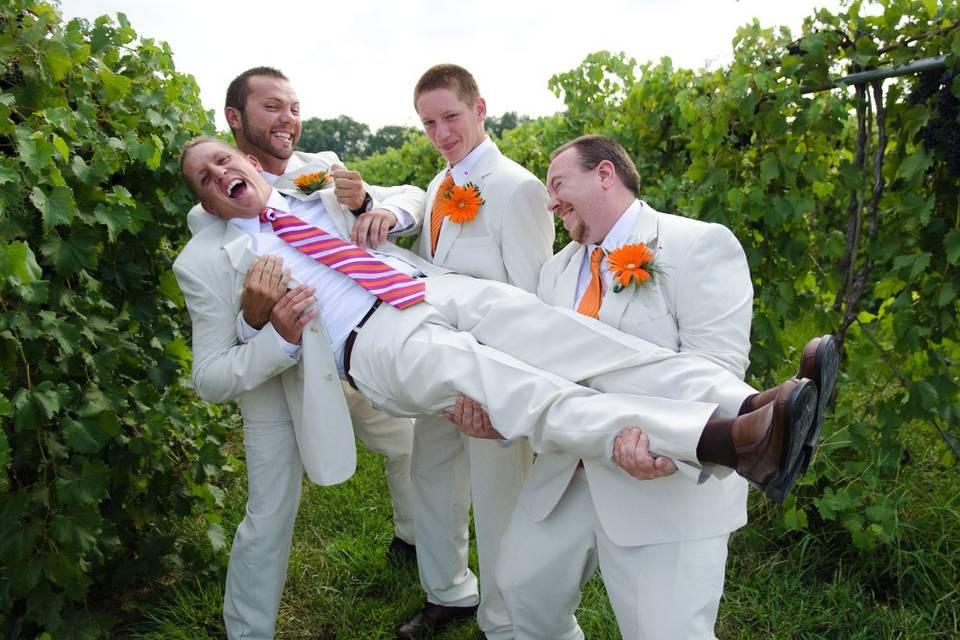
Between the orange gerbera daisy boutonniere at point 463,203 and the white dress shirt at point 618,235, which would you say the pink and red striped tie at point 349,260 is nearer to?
the orange gerbera daisy boutonniere at point 463,203

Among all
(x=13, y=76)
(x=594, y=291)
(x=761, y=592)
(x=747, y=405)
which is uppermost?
(x=13, y=76)

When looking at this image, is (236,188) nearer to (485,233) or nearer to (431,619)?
(485,233)

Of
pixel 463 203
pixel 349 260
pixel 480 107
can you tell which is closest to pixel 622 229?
pixel 463 203

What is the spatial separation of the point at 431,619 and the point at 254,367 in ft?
4.66

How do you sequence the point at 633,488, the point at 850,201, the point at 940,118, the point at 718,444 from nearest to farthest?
the point at 718,444
the point at 633,488
the point at 940,118
the point at 850,201

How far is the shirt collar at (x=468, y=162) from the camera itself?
325 centimetres

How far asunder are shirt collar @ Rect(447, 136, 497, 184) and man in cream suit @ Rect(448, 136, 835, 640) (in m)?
0.50

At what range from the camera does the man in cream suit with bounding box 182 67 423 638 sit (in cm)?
315

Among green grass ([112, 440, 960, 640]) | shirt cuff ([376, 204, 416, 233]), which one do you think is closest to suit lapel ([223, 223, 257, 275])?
shirt cuff ([376, 204, 416, 233])

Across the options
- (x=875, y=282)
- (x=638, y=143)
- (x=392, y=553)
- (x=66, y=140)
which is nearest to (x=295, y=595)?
(x=392, y=553)

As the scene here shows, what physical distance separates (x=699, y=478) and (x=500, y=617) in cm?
136

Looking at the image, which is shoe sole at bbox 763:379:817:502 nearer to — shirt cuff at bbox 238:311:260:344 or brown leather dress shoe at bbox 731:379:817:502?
brown leather dress shoe at bbox 731:379:817:502

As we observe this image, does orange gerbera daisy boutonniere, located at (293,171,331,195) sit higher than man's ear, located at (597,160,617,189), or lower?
higher

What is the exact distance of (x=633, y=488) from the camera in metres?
2.44
